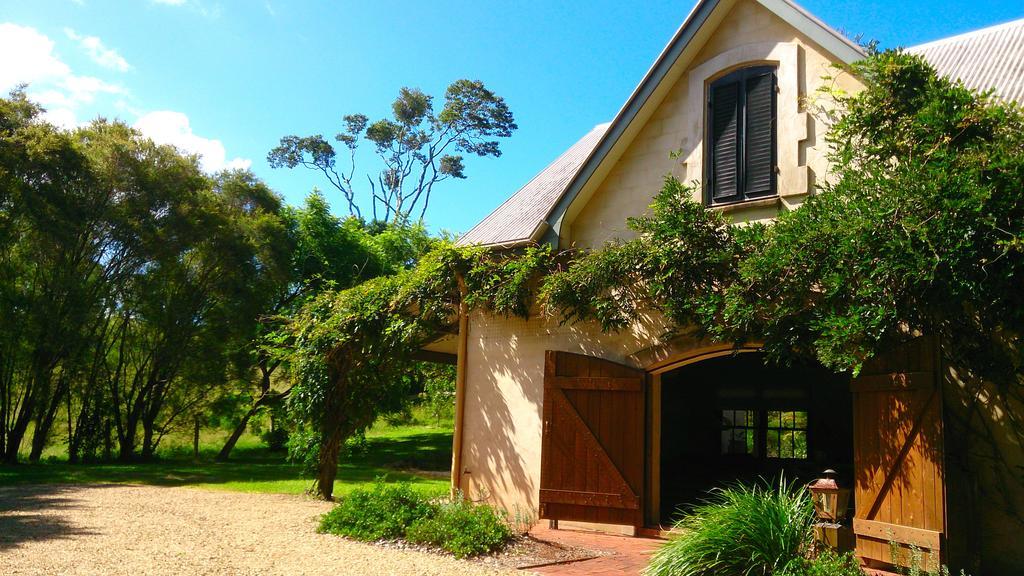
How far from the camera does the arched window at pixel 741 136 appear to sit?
856cm

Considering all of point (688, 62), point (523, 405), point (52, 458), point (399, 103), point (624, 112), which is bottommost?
point (52, 458)

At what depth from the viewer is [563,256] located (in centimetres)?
988

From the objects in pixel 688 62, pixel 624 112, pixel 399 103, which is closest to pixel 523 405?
pixel 624 112

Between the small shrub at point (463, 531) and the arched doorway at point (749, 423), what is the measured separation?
17.1ft

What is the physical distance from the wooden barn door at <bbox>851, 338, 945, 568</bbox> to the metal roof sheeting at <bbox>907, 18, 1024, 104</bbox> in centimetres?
310

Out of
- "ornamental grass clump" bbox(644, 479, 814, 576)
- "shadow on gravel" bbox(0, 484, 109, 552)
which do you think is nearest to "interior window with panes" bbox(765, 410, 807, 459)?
"ornamental grass clump" bbox(644, 479, 814, 576)

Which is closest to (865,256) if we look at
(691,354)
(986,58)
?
(691,354)

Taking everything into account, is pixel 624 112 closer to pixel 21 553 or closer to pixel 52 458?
pixel 21 553

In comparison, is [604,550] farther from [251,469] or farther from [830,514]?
[251,469]

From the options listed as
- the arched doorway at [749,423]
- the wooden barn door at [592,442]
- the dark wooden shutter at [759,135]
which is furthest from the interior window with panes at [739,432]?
the dark wooden shutter at [759,135]

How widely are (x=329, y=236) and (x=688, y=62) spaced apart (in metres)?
19.0

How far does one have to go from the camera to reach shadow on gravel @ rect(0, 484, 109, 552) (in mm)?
8266

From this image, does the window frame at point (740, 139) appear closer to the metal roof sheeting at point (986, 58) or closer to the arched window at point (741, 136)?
the arched window at point (741, 136)

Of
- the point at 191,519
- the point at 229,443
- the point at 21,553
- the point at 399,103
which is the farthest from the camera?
the point at 399,103
